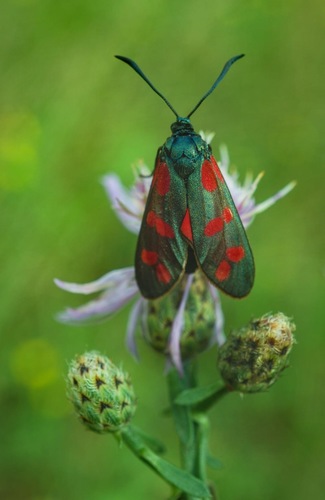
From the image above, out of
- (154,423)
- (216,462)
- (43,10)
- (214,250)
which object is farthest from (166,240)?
(43,10)

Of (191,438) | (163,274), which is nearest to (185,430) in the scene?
(191,438)

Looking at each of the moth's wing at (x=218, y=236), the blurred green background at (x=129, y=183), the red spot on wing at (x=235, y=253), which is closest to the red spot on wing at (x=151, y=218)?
the moth's wing at (x=218, y=236)

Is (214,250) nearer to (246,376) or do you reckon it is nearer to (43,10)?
(246,376)

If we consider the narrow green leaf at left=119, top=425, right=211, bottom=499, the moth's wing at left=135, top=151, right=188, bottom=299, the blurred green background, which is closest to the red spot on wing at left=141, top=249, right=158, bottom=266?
the moth's wing at left=135, top=151, right=188, bottom=299

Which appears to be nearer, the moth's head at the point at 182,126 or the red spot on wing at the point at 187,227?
the red spot on wing at the point at 187,227

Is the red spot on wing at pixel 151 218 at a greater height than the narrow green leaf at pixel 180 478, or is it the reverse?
the red spot on wing at pixel 151 218

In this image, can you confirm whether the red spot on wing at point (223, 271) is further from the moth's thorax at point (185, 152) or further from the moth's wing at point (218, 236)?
the moth's thorax at point (185, 152)

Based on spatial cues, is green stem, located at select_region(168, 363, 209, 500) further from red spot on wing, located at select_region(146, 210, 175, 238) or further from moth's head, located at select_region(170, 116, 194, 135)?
moth's head, located at select_region(170, 116, 194, 135)
